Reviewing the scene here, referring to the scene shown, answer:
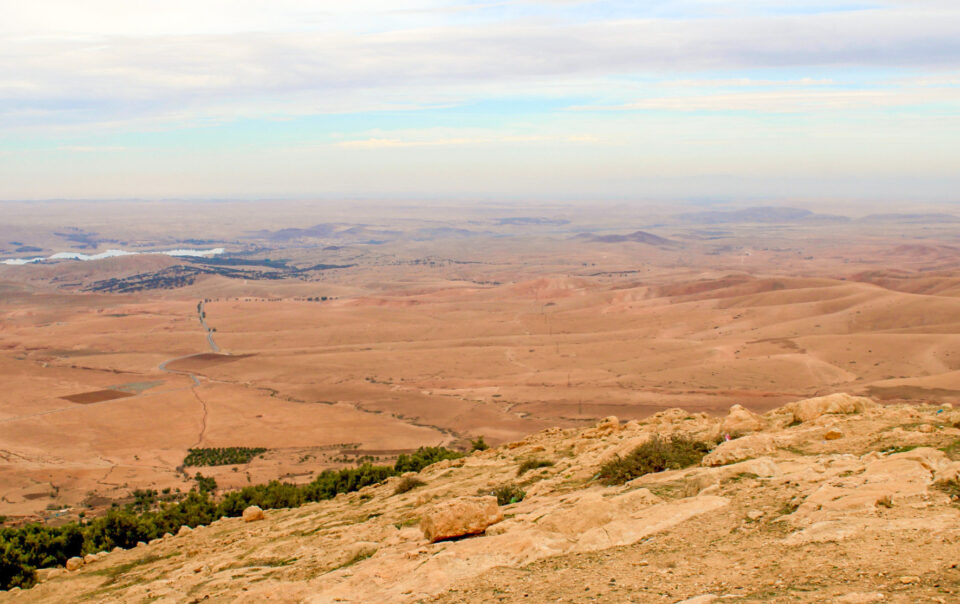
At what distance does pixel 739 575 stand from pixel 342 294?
439 feet

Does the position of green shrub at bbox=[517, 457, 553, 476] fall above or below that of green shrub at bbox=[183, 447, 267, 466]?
above

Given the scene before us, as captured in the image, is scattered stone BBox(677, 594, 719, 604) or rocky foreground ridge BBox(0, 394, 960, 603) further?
rocky foreground ridge BBox(0, 394, 960, 603)

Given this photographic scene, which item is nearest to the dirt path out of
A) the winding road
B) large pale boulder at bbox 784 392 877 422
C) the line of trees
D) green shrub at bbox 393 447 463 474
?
the winding road

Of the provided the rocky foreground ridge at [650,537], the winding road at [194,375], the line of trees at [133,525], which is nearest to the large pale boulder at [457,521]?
the rocky foreground ridge at [650,537]

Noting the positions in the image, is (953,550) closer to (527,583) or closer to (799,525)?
(799,525)

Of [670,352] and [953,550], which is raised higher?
[953,550]

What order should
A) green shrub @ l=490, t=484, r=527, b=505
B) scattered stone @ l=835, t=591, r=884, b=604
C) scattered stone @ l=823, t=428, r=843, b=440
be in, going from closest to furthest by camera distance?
scattered stone @ l=835, t=591, r=884, b=604, scattered stone @ l=823, t=428, r=843, b=440, green shrub @ l=490, t=484, r=527, b=505

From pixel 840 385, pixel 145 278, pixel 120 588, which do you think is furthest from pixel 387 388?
pixel 145 278

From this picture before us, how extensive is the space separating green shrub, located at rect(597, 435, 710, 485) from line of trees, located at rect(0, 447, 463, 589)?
34.6ft

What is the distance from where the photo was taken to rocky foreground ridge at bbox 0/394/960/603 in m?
7.17

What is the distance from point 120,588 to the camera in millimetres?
12789

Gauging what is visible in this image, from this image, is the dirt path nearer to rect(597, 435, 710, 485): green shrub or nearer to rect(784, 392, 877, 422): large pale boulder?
rect(597, 435, 710, 485): green shrub

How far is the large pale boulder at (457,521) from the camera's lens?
1037 centimetres

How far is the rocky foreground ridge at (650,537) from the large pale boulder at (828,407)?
0.12 feet
